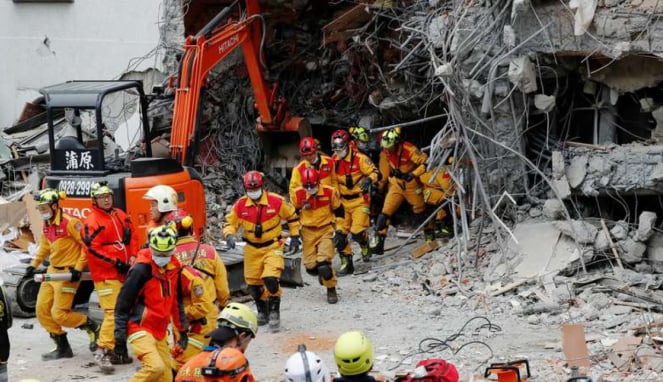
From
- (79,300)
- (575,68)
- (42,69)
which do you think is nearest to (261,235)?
(79,300)

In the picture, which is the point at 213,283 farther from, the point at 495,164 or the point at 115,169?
the point at 495,164

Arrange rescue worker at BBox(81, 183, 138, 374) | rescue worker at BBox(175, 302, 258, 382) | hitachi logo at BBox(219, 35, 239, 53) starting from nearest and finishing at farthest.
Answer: rescue worker at BBox(175, 302, 258, 382) < rescue worker at BBox(81, 183, 138, 374) < hitachi logo at BBox(219, 35, 239, 53)

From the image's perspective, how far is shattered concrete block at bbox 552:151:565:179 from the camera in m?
11.9

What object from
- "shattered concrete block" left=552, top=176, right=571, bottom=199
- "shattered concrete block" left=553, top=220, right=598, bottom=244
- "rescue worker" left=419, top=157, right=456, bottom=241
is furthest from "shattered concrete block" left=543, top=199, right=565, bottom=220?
"rescue worker" left=419, top=157, right=456, bottom=241

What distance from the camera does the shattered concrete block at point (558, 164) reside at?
38.9 feet

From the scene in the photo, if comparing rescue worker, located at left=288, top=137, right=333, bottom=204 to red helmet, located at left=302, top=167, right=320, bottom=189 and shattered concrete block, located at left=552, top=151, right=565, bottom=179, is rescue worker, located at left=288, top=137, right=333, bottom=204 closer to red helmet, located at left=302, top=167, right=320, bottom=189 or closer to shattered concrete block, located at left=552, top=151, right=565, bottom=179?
red helmet, located at left=302, top=167, right=320, bottom=189

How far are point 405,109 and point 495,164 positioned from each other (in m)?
2.91

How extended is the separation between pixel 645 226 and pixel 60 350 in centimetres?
613

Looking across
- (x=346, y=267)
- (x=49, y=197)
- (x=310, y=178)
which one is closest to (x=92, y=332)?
(x=49, y=197)

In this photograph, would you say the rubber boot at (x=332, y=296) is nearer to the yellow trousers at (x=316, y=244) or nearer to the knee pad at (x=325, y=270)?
the yellow trousers at (x=316, y=244)

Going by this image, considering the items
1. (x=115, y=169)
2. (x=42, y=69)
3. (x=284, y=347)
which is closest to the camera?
(x=284, y=347)

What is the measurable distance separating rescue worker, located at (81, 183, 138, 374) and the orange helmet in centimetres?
381

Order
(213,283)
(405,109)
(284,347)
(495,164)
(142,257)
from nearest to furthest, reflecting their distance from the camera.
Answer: (142,257), (213,283), (284,347), (495,164), (405,109)

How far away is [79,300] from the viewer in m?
10.7
